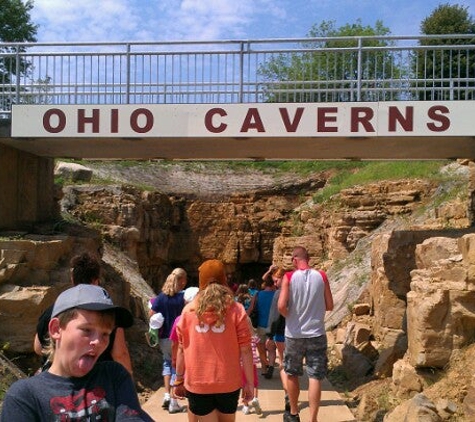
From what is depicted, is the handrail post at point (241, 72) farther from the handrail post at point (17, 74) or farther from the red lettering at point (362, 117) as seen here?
the handrail post at point (17, 74)

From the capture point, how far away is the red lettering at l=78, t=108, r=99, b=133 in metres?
10.9

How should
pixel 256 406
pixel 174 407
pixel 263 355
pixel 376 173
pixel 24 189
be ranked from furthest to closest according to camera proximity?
1. pixel 376 173
2. pixel 24 189
3. pixel 263 355
4. pixel 174 407
5. pixel 256 406

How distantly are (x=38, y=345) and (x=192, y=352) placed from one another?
45.2 inches

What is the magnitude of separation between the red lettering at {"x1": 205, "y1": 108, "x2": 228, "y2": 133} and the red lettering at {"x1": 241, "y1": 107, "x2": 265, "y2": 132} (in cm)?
29

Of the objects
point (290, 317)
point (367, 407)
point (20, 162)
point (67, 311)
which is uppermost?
point (20, 162)

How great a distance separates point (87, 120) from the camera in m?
10.9

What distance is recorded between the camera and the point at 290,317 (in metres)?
7.46

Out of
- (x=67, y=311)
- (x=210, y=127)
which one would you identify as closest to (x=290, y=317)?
(x=210, y=127)

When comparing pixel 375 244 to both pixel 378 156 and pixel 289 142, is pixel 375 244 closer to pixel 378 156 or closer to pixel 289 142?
pixel 378 156

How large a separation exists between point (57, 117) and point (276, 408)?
5287 millimetres

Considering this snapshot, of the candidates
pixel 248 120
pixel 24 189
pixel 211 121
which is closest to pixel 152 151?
pixel 211 121

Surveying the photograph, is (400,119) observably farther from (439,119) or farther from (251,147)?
(251,147)

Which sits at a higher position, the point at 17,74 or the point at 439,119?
the point at 17,74

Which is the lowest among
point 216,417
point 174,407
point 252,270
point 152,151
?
point 252,270
